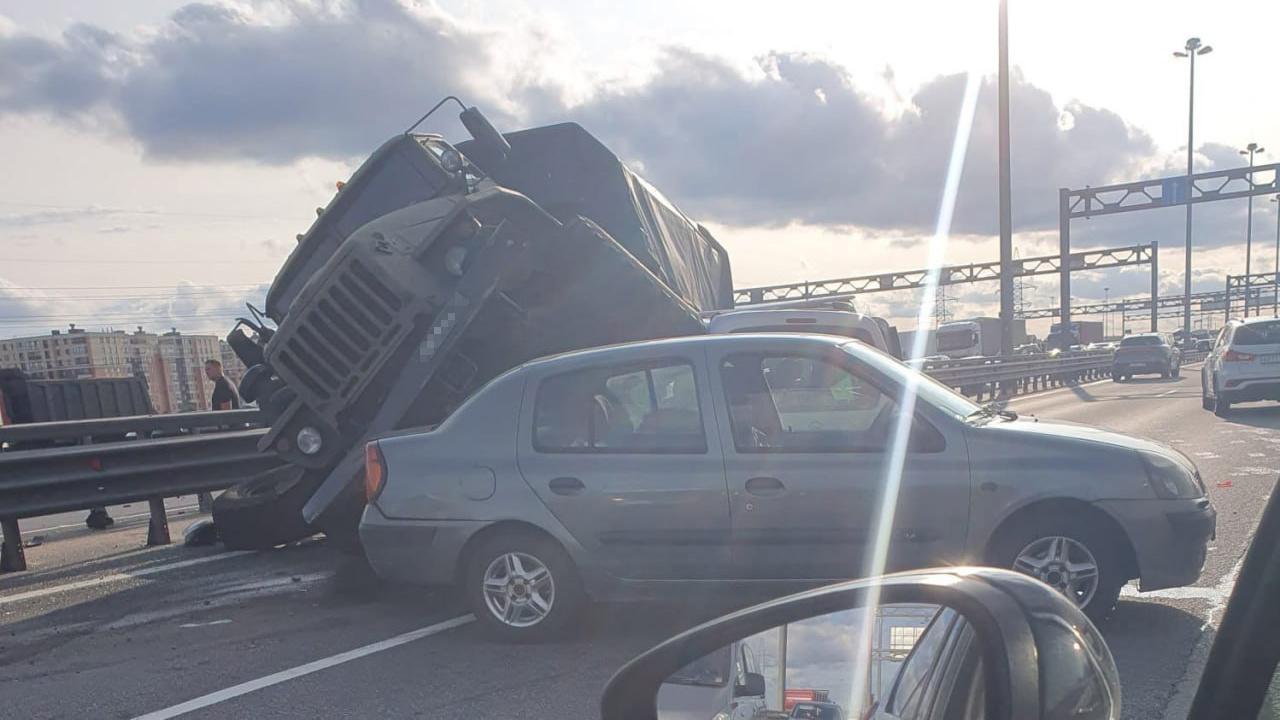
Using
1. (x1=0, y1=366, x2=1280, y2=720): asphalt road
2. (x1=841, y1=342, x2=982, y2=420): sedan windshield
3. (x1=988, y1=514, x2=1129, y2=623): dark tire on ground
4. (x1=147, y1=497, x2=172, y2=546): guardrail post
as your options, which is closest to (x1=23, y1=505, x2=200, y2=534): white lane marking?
(x1=147, y1=497, x2=172, y2=546): guardrail post

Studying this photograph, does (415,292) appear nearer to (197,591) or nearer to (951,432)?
(197,591)

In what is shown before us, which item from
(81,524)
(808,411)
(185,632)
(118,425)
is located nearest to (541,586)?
(808,411)

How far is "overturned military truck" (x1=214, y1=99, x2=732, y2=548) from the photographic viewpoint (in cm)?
683

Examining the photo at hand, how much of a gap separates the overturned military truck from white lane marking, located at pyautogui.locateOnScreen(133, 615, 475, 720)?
147 cm

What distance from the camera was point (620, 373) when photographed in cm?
509

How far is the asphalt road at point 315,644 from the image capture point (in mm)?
4211

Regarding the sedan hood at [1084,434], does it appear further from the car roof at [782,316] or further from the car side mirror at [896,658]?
the car roof at [782,316]

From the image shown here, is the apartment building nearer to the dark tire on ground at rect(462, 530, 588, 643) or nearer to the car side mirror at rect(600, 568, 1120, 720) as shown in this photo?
the dark tire on ground at rect(462, 530, 588, 643)

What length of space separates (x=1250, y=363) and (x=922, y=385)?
1346 centimetres

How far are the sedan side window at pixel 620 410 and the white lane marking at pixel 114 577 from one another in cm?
421

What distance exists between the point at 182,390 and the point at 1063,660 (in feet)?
80.1

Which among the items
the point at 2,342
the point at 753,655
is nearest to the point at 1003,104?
the point at 753,655

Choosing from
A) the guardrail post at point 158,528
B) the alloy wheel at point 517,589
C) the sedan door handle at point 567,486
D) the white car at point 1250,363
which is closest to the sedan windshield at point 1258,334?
the white car at point 1250,363

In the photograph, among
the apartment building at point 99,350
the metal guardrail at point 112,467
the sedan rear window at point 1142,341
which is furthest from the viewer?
the sedan rear window at point 1142,341
